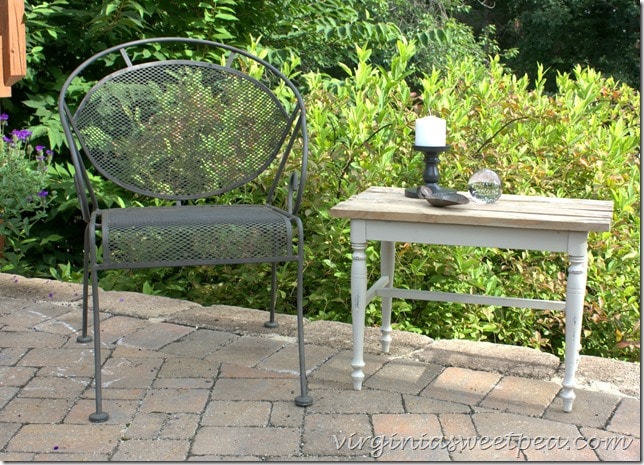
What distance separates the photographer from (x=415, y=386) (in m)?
2.60

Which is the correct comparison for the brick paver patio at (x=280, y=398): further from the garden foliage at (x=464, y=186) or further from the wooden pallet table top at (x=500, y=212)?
the wooden pallet table top at (x=500, y=212)

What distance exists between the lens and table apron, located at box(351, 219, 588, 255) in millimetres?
2336

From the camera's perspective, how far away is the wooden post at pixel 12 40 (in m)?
3.78

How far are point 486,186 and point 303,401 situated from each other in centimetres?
80

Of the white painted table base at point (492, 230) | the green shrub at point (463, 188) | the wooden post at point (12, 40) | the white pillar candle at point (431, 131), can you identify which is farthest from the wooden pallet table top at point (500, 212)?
the wooden post at point (12, 40)

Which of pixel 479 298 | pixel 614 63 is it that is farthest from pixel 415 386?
pixel 614 63

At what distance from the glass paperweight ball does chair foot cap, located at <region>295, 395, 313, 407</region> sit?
750 millimetres

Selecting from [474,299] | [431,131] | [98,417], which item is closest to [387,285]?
[474,299]

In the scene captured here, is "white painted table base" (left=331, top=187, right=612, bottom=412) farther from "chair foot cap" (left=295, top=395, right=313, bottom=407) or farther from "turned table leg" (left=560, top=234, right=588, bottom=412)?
"chair foot cap" (left=295, top=395, right=313, bottom=407)

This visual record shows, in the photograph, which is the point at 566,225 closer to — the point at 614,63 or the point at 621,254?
the point at 621,254

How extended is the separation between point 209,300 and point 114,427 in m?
1.38

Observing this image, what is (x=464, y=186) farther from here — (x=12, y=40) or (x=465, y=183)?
(x=12, y=40)

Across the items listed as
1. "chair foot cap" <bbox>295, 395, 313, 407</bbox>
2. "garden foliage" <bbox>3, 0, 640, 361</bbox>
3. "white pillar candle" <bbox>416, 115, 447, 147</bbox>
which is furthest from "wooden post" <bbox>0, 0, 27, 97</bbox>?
"chair foot cap" <bbox>295, 395, 313, 407</bbox>

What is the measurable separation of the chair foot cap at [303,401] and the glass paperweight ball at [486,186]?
750 millimetres
